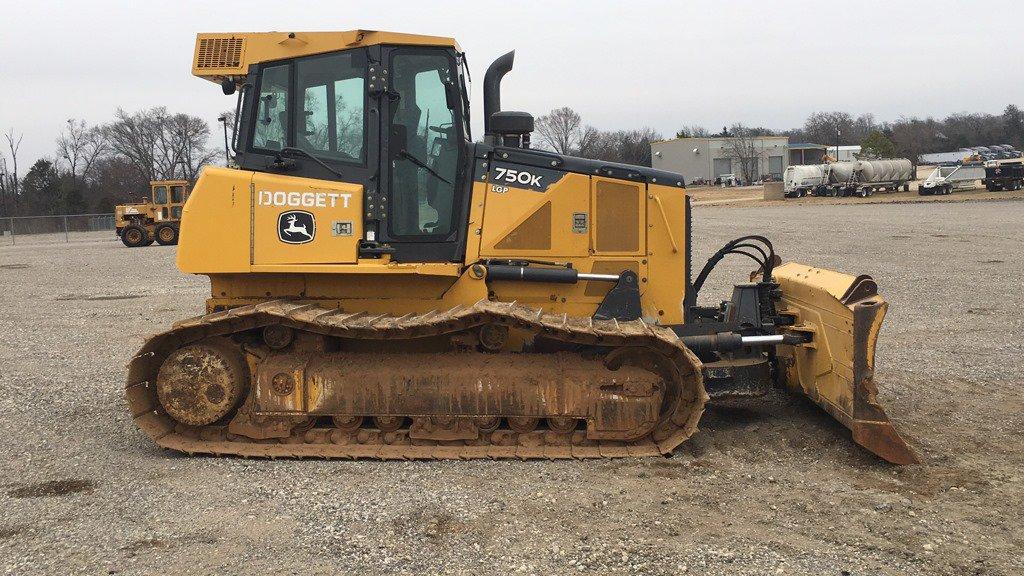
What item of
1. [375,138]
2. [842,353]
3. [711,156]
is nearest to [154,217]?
[375,138]

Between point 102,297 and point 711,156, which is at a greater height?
point 711,156

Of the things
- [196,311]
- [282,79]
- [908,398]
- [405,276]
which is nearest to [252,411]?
[405,276]

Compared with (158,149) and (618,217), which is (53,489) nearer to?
(618,217)

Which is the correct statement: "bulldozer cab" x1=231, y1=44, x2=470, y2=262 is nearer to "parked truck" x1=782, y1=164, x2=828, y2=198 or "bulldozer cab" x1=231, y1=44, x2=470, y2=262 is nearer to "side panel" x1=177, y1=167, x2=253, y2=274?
"side panel" x1=177, y1=167, x2=253, y2=274

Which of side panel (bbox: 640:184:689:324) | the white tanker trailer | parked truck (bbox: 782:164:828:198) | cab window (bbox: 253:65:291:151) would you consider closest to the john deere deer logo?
cab window (bbox: 253:65:291:151)

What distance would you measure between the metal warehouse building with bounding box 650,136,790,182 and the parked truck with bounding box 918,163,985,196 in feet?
174

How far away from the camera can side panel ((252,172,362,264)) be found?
7277mm

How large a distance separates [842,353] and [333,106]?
4.59 m

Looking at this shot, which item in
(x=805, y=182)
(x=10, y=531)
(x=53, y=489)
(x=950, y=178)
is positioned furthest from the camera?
(x=805, y=182)

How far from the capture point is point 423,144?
7.45 meters

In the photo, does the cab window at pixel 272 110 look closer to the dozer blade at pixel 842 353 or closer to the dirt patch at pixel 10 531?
the dirt patch at pixel 10 531

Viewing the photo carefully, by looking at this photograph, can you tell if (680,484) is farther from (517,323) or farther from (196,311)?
(196,311)

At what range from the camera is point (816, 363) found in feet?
25.1

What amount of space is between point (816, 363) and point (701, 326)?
3.31 feet
